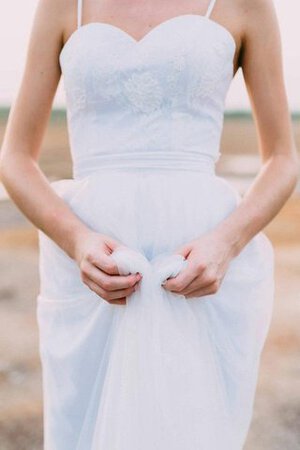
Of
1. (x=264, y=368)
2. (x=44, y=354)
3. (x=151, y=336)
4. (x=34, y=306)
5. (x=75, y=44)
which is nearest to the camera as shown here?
(x=151, y=336)

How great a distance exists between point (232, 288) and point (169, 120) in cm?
44

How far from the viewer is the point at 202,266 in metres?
1.58

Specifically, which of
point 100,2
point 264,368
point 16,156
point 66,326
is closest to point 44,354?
point 66,326

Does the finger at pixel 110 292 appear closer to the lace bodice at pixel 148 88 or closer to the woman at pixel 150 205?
the woman at pixel 150 205

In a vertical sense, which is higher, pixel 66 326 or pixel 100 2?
pixel 100 2

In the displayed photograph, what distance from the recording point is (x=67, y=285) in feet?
6.10

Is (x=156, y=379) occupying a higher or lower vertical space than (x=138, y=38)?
lower

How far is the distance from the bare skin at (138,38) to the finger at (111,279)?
3.2 inches

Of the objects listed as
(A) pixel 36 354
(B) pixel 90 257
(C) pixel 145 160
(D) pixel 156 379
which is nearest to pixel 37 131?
(C) pixel 145 160

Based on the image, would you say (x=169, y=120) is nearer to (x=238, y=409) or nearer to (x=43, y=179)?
(x=43, y=179)

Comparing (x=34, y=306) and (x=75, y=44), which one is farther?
(x=34, y=306)

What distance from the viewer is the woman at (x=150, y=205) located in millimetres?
1665

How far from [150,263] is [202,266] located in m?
0.15

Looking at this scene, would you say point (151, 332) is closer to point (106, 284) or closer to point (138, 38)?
point (106, 284)
